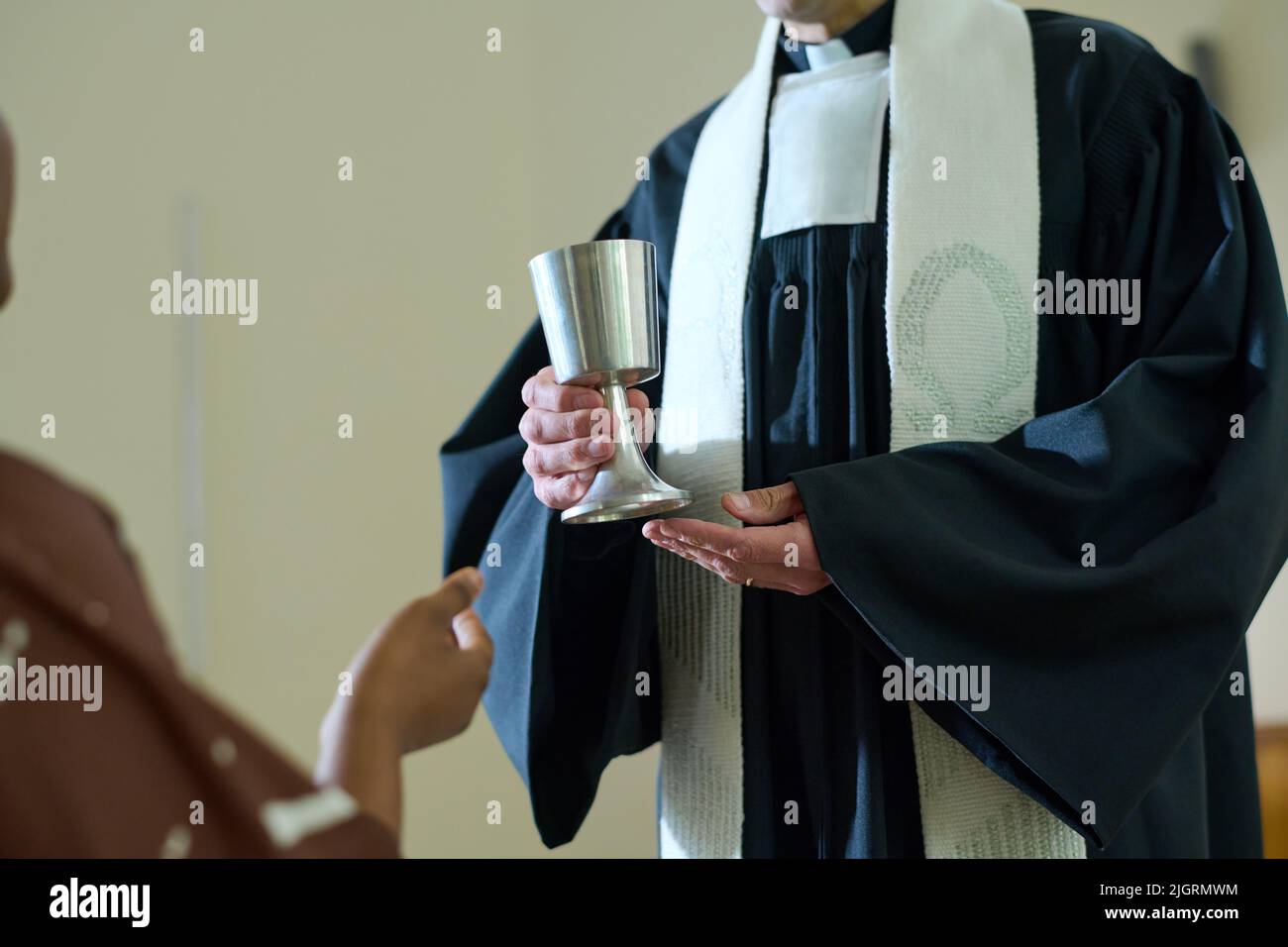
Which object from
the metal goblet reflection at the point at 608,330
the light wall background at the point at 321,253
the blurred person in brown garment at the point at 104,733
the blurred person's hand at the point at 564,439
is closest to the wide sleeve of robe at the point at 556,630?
the blurred person's hand at the point at 564,439

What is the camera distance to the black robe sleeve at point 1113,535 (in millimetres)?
1106

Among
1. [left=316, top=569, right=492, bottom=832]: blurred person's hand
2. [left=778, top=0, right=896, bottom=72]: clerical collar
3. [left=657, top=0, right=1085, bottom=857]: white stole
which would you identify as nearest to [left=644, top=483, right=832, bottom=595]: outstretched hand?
[left=657, top=0, right=1085, bottom=857]: white stole

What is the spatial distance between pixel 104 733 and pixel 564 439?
0.68 metres

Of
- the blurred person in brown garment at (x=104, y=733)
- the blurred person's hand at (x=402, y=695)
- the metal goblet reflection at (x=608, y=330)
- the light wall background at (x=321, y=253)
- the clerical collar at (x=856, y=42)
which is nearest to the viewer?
the blurred person in brown garment at (x=104, y=733)

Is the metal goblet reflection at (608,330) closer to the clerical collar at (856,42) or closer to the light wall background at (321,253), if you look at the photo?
the clerical collar at (856,42)

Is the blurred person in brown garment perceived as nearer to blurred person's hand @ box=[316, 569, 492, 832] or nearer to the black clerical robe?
blurred person's hand @ box=[316, 569, 492, 832]

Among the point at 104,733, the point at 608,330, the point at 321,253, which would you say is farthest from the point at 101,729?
the point at 321,253

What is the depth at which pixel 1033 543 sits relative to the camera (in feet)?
3.84

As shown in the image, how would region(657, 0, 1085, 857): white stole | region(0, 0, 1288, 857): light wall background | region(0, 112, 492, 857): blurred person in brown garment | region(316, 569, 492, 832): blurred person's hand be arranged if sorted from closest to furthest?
region(0, 112, 492, 857): blurred person in brown garment, region(316, 569, 492, 832): blurred person's hand, region(657, 0, 1085, 857): white stole, region(0, 0, 1288, 857): light wall background

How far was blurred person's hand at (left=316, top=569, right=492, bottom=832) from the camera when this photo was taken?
0.57 metres

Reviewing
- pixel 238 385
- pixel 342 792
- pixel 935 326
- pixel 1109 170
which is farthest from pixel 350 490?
pixel 342 792

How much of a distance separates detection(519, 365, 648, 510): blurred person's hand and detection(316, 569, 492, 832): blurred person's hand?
15.8 inches

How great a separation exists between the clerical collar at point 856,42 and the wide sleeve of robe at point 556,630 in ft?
2.10
